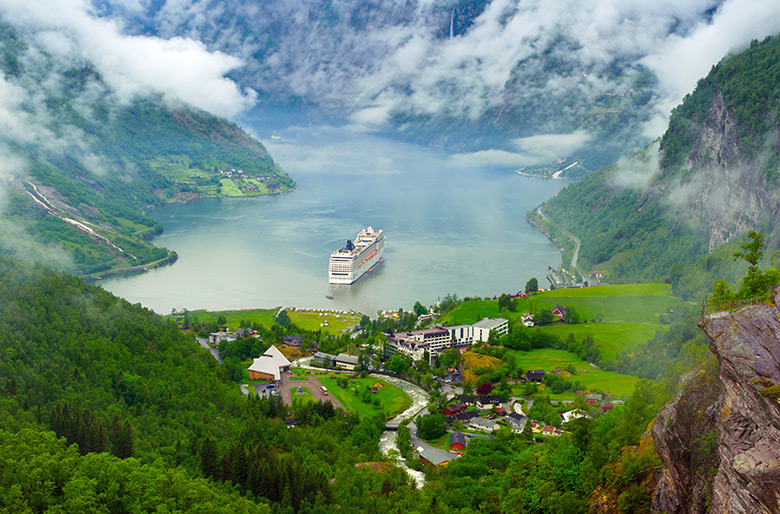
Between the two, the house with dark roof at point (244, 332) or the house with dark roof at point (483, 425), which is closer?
the house with dark roof at point (483, 425)

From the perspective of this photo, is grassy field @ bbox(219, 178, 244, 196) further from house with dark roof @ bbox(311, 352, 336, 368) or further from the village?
house with dark roof @ bbox(311, 352, 336, 368)

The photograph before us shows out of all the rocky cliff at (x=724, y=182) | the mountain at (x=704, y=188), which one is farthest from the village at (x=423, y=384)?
the rocky cliff at (x=724, y=182)

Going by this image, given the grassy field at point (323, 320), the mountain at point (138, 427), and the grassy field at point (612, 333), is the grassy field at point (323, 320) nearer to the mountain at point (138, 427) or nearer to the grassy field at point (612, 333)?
the mountain at point (138, 427)

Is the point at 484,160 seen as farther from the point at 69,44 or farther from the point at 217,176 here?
the point at 69,44

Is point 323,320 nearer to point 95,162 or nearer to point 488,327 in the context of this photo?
point 488,327

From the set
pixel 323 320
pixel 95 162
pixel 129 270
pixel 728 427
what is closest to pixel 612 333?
pixel 323 320

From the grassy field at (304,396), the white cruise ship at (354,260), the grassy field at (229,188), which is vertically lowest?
the grassy field at (304,396)
